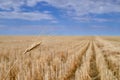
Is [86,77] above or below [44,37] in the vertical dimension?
below

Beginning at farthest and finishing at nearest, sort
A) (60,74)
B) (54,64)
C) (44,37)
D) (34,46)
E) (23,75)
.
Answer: (54,64) < (60,74) < (23,75) < (44,37) < (34,46)

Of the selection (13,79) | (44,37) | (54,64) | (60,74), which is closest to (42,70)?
(60,74)

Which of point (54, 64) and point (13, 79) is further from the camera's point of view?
point (54, 64)

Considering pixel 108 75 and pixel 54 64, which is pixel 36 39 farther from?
pixel 54 64

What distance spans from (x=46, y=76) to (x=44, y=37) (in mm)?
2944

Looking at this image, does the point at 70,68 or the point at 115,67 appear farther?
the point at 115,67

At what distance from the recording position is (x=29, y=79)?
5.69 metres

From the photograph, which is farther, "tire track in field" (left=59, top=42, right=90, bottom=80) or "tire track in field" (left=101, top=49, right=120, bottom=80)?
"tire track in field" (left=101, top=49, right=120, bottom=80)

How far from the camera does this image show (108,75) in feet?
22.1

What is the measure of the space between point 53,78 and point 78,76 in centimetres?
80

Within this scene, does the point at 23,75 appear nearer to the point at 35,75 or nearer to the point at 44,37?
the point at 35,75

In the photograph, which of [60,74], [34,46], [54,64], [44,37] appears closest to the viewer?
[34,46]

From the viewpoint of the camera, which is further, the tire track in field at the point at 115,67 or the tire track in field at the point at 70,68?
the tire track in field at the point at 115,67

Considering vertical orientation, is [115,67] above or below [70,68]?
below
